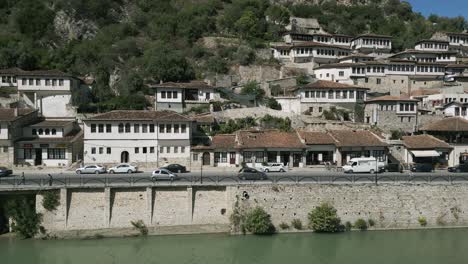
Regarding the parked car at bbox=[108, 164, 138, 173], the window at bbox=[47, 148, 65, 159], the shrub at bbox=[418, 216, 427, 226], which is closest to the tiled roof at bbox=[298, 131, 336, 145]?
the shrub at bbox=[418, 216, 427, 226]

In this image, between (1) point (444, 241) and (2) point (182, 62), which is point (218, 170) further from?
(2) point (182, 62)

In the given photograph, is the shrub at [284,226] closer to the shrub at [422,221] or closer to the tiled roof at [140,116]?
the shrub at [422,221]

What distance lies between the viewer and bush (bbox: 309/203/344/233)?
2612 centimetres

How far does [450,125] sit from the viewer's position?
133 feet

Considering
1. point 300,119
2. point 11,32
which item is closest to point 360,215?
point 300,119

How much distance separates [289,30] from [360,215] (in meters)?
54.3

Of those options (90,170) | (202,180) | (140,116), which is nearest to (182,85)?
(140,116)

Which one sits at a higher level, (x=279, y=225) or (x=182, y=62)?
(x=182, y=62)

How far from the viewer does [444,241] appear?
26016mm

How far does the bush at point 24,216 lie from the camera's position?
25156mm

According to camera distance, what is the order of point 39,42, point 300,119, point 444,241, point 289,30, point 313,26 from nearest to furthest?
point 444,241, point 300,119, point 39,42, point 289,30, point 313,26

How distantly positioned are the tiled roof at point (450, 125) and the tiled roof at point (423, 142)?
1795mm

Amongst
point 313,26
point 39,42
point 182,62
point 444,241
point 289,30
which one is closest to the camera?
point 444,241

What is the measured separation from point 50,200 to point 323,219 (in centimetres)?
1804
